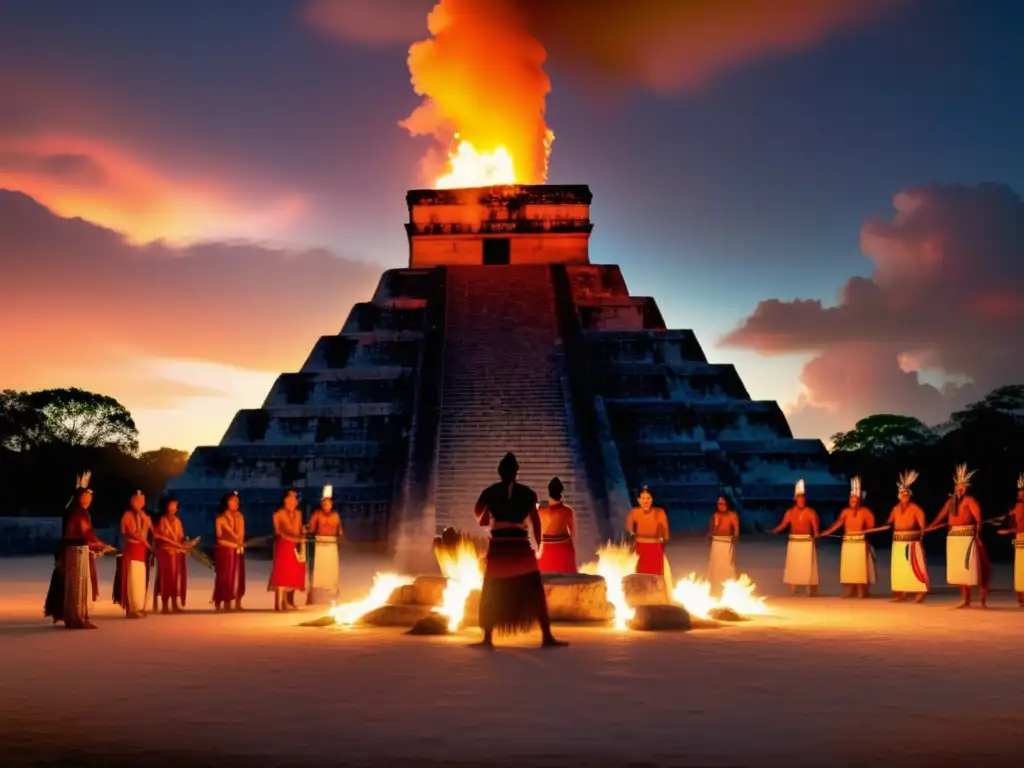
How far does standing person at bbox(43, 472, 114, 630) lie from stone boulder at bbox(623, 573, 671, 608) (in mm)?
4792

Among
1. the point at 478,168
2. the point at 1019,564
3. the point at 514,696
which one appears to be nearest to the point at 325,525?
the point at 514,696

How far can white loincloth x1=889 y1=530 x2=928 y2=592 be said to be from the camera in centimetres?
1279

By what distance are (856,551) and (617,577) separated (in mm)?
3658

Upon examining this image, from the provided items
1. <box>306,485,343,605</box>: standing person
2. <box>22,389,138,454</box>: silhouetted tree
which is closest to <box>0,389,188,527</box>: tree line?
<box>22,389,138,454</box>: silhouetted tree

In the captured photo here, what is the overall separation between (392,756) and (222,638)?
4624 millimetres

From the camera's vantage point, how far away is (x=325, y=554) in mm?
12734

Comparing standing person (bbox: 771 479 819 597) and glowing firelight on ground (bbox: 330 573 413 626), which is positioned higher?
standing person (bbox: 771 479 819 597)

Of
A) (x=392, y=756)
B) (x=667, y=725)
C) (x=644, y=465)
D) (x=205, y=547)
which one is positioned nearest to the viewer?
(x=392, y=756)

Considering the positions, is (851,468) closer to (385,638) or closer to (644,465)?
(644,465)

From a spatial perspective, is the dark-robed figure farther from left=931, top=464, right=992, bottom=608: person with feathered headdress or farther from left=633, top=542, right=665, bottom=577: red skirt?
left=931, top=464, right=992, bottom=608: person with feathered headdress

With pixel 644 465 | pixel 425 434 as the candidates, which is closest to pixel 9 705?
pixel 425 434

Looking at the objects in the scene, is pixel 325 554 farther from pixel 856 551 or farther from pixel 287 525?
pixel 856 551

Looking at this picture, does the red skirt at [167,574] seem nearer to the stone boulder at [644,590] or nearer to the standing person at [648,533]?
the stone boulder at [644,590]

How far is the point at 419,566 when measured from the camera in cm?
1599
